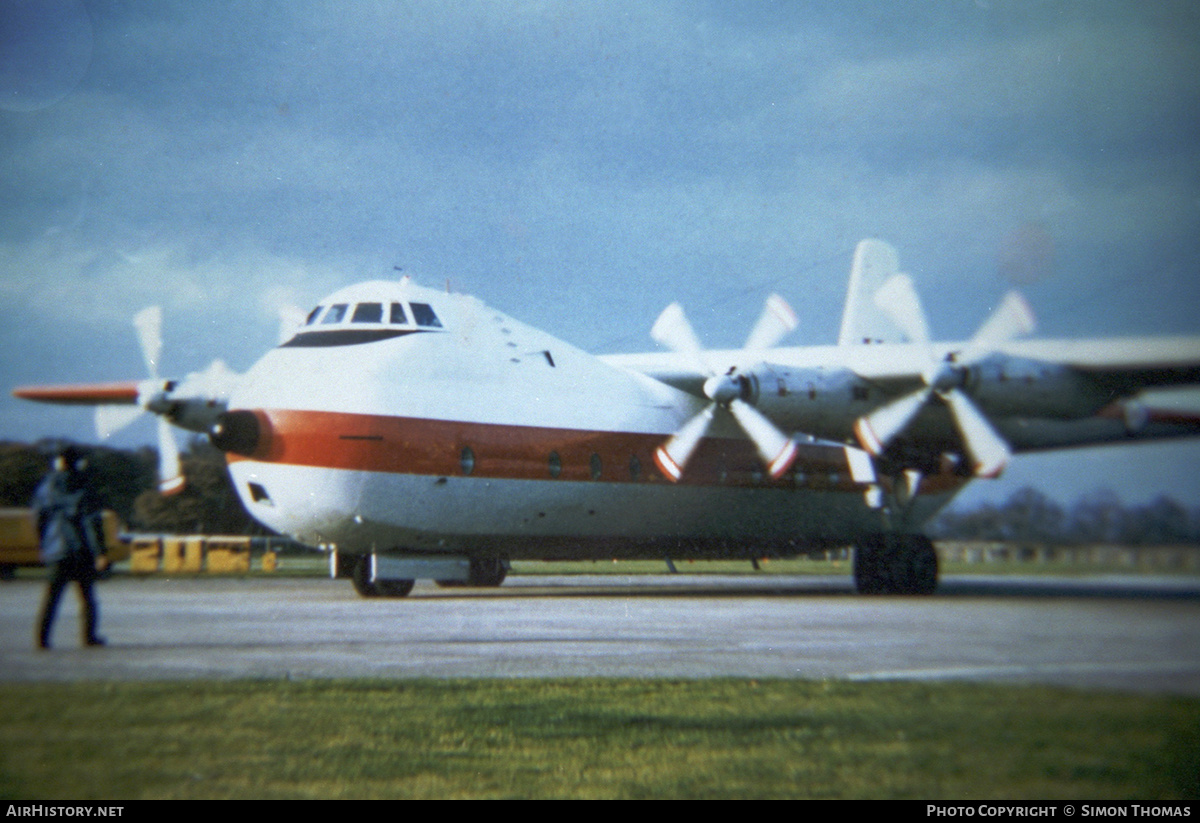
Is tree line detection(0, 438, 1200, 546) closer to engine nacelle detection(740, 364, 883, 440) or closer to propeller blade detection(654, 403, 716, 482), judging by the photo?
engine nacelle detection(740, 364, 883, 440)

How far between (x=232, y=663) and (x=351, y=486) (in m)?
7.78

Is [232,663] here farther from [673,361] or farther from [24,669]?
[673,361]

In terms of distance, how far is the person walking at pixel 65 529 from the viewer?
29.1 ft

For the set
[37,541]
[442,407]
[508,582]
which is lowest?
[508,582]

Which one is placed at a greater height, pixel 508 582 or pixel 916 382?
pixel 916 382

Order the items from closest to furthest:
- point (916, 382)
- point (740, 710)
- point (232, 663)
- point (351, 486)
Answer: point (740, 710) < point (232, 663) < point (351, 486) < point (916, 382)

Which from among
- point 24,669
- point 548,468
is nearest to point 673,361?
point 548,468

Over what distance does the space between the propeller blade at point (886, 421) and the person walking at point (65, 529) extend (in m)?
13.5

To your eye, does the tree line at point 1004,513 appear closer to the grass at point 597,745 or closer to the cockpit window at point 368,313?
the grass at point 597,745

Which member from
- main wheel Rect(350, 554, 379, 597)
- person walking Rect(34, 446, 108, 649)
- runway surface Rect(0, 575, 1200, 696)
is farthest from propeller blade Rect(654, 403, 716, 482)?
person walking Rect(34, 446, 108, 649)

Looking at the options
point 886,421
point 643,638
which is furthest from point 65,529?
point 886,421

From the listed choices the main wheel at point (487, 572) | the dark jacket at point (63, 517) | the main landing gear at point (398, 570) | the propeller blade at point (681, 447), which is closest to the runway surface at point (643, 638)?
the main landing gear at point (398, 570)

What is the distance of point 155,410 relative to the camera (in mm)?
19906
